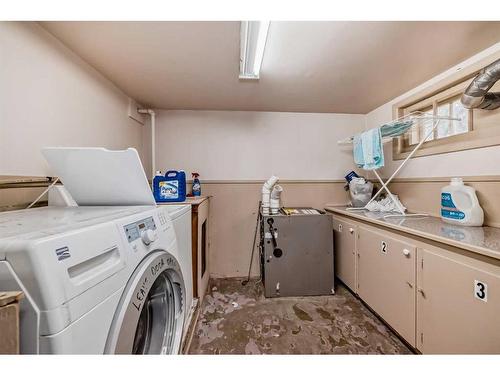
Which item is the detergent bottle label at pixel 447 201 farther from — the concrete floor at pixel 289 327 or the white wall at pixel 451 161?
the concrete floor at pixel 289 327

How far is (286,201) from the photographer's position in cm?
271

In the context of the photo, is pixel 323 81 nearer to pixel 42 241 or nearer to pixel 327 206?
pixel 327 206

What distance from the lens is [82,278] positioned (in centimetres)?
48

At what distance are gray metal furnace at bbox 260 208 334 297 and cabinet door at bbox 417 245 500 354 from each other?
0.88m

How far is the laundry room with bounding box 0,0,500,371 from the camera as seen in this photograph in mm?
598

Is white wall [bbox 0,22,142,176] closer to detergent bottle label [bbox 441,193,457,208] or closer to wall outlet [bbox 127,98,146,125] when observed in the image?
wall outlet [bbox 127,98,146,125]

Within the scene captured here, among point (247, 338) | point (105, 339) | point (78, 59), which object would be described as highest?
point (78, 59)

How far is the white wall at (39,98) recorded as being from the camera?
1.07 metres

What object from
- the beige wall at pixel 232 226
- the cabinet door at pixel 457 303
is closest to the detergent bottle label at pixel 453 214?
the cabinet door at pixel 457 303

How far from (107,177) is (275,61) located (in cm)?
137

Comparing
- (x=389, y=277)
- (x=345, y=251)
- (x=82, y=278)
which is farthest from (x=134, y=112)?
(x=389, y=277)

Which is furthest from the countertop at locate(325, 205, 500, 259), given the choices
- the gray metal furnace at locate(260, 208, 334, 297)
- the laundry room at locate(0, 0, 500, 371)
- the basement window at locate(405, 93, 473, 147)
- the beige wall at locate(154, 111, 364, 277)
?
the beige wall at locate(154, 111, 364, 277)

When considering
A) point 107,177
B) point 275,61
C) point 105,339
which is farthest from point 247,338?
point 275,61

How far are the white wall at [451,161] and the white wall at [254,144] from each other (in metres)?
0.50
